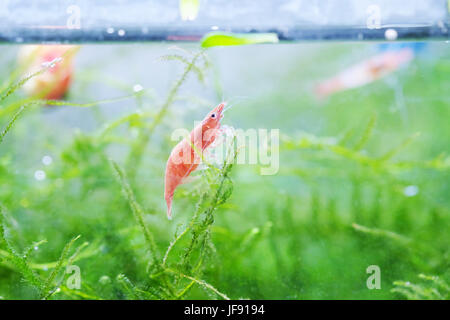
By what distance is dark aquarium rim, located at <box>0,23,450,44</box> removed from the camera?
1721mm

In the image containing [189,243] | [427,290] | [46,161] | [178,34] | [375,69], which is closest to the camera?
[189,243]

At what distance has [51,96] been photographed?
276cm

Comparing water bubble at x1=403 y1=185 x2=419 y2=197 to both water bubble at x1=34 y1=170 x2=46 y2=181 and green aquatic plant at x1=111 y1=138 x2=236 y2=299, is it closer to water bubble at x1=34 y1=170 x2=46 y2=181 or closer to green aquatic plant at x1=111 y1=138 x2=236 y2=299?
green aquatic plant at x1=111 y1=138 x2=236 y2=299

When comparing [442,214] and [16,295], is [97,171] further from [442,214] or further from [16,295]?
[442,214]

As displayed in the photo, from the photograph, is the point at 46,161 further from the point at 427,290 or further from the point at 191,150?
the point at 427,290

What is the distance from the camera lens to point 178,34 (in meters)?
1.72

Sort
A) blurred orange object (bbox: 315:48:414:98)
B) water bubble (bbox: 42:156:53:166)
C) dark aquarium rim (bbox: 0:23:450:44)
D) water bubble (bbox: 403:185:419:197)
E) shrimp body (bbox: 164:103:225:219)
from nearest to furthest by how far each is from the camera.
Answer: shrimp body (bbox: 164:103:225:219)
dark aquarium rim (bbox: 0:23:450:44)
water bubble (bbox: 42:156:53:166)
water bubble (bbox: 403:185:419:197)
blurred orange object (bbox: 315:48:414:98)

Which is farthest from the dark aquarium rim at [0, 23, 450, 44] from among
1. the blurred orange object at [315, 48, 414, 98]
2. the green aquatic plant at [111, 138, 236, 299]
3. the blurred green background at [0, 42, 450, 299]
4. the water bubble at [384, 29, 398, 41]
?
the blurred orange object at [315, 48, 414, 98]

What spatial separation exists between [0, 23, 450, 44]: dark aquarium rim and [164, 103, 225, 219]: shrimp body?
0.51 m

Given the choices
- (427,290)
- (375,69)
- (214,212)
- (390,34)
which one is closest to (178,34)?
(214,212)

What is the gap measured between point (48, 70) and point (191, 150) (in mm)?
624

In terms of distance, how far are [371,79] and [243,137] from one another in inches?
93.3

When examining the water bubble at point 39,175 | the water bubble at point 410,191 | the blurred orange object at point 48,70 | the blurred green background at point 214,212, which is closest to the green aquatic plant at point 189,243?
the blurred green background at point 214,212

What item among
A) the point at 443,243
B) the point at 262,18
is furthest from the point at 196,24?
the point at 443,243
